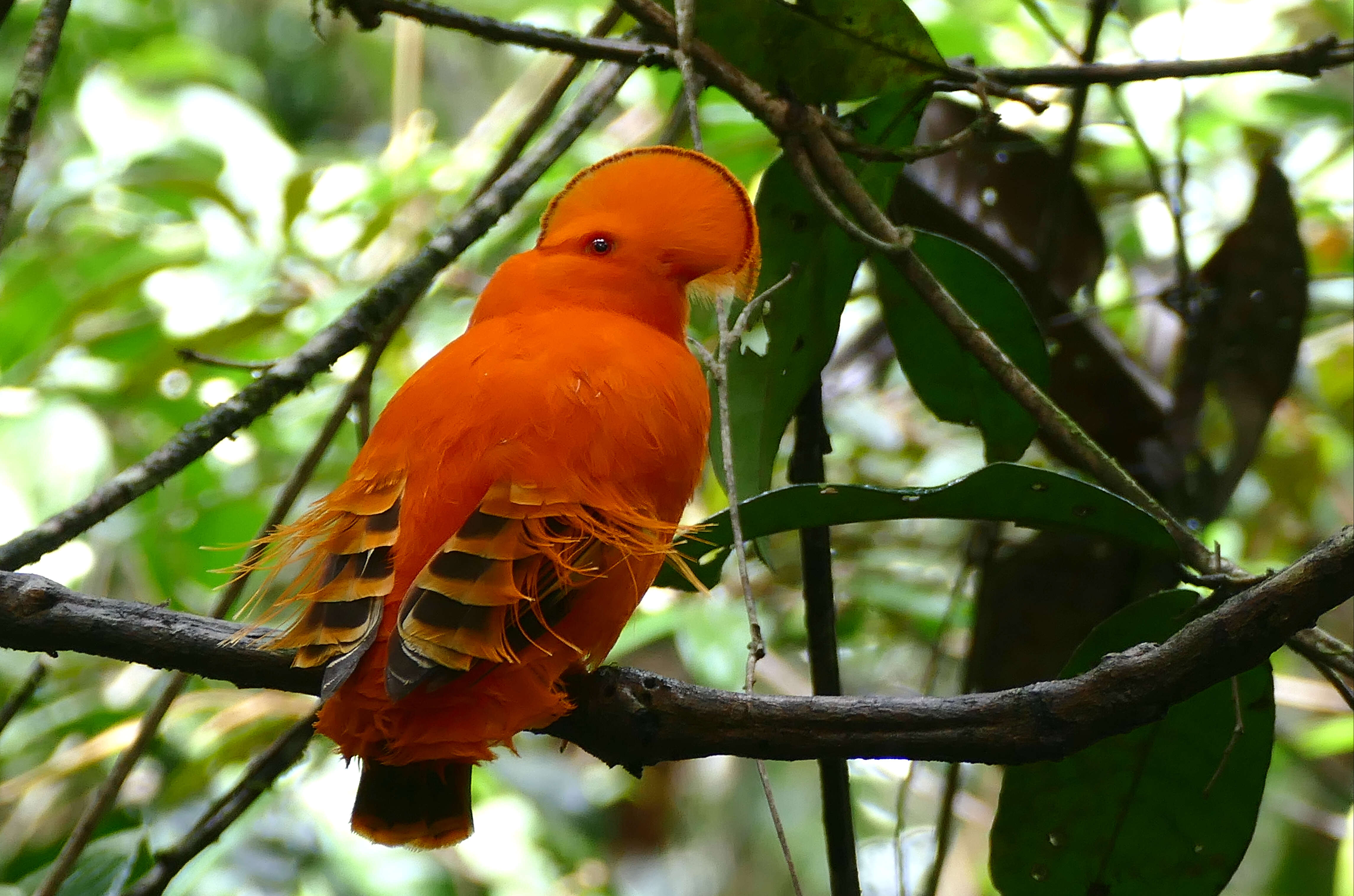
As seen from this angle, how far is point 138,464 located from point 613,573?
596 millimetres

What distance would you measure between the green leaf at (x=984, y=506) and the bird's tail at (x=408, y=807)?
1.25 feet

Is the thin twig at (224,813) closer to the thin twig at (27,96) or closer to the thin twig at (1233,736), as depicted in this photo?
the thin twig at (27,96)

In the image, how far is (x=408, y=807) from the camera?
4.17 ft

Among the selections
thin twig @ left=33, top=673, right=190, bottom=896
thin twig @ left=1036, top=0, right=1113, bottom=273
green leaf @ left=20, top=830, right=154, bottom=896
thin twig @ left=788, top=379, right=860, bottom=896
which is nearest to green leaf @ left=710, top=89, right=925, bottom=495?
thin twig @ left=788, top=379, right=860, bottom=896

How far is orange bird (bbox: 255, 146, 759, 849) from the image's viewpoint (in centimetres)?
112

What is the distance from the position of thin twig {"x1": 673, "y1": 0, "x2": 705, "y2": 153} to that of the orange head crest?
0.06 metres

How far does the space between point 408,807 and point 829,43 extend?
1.04 meters

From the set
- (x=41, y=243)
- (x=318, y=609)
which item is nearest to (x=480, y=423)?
(x=318, y=609)

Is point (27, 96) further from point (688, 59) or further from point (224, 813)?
point (224, 813)

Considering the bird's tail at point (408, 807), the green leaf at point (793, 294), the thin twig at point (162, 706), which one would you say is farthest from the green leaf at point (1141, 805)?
the thin twig at point (162, 706)

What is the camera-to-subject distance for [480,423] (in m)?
1.27

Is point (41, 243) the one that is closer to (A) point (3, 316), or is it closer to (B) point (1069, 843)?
(A) point (3, 316)

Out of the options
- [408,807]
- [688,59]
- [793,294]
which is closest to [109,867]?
[408,807]

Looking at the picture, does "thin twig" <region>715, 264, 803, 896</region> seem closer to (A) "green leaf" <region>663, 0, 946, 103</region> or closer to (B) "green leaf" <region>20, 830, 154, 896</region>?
(A) "green leaf" <region>663, 0, 946, 103</region>
